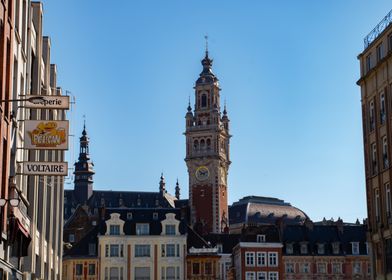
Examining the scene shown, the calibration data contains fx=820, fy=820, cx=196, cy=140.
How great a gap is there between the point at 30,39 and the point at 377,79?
702 inches

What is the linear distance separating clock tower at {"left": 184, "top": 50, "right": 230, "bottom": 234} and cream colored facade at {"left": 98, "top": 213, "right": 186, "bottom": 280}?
58486 millimetres

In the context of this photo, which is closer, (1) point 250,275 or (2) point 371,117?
(2) point 371,117

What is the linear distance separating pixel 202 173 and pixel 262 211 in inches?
865

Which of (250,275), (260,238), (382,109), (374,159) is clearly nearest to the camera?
(382,109)

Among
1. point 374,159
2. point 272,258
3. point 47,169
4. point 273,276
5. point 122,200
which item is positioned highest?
point 122,200

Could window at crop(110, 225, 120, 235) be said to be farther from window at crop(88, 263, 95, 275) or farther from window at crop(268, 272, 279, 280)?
window at crop(268, 272, 279, 280)

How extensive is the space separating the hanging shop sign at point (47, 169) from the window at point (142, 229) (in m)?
63.4

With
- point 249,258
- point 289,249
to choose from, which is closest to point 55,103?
point 249,258

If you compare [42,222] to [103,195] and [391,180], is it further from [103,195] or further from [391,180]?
[103,195]

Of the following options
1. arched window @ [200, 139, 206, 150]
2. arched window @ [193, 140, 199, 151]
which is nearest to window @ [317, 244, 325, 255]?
arched window @ [200, 139, 206, 150]

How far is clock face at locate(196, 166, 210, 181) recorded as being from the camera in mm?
158500

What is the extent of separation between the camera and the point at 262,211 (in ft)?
573

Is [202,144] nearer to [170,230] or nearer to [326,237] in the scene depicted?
[326,237]

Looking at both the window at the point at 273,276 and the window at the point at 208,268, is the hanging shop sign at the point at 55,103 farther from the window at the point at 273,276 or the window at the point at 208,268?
the window at the point at 273,276
